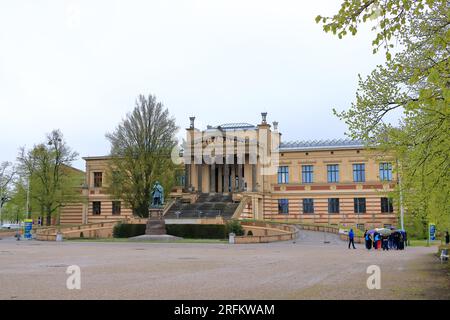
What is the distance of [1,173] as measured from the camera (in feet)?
→ 244

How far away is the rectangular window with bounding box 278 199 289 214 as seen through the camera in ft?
227

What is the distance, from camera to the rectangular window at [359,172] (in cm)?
6650

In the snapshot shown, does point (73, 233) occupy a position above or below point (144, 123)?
below

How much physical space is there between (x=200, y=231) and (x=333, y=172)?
24.8 m

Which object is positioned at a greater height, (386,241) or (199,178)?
(199,178)

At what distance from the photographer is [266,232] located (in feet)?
167

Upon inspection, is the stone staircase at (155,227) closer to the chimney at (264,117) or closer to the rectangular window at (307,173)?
the rectangular window at (307,173)

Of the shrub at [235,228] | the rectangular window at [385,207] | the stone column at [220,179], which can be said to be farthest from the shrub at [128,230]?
the rectangular window at [385,207]

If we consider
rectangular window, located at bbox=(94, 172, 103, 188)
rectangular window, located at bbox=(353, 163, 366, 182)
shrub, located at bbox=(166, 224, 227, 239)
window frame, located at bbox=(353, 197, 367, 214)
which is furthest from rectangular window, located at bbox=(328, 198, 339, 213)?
rectangular window, located at bbox=(94, 172, 103, 188)

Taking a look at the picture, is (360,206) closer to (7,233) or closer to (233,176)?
(233,176)

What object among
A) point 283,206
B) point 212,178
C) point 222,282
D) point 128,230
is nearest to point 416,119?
point 222,282
